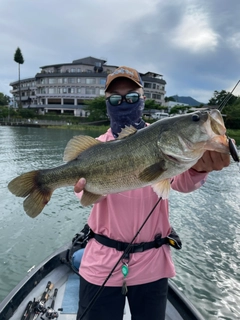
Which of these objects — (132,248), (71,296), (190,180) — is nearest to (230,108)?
(71,296)

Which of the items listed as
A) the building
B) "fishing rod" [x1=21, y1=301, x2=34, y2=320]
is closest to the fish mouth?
"fishing rod" [x1=21, y1=301, x2=34, y2=320]

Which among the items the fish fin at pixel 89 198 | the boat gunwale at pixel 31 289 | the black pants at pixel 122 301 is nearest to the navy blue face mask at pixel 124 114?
the fish fin at pixel 89 198

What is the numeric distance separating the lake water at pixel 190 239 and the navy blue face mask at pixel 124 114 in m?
4.70

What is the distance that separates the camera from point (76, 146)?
2.65 meters

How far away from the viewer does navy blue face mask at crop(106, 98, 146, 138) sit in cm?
276

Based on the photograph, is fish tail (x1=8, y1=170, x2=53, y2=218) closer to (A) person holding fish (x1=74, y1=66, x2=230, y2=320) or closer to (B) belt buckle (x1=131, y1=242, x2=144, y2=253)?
(A) person holding fish (x1=74, y1=66, x2=230, y2=320)

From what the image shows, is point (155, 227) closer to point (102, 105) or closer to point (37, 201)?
point (37, 201)

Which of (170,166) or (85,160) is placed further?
(85,160)

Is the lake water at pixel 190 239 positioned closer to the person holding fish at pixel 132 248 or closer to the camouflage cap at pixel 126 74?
the person holding fish at pixel 132 248

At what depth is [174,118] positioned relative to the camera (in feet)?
7.07

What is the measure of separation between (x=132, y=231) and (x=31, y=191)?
1.10 meters

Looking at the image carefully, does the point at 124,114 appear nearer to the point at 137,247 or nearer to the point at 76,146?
the point at 76,146

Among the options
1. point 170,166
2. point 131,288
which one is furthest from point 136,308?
point 170,166

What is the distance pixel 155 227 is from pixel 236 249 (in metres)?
6.74
